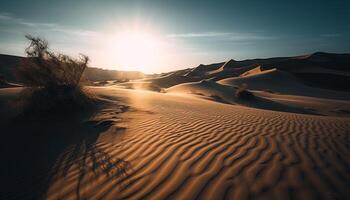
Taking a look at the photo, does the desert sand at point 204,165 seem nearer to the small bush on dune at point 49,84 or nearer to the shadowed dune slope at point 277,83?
the small bush on dune at point 49,84

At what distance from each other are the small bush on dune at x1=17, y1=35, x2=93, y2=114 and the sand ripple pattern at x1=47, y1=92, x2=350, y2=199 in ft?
9.61

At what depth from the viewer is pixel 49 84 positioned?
660 centimetres

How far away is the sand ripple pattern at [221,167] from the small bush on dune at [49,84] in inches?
115

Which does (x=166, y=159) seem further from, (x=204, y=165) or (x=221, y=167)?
(x=221, y=167)

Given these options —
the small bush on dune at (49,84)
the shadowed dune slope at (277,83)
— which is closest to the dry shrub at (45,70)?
the small bush on dune at (49,84)

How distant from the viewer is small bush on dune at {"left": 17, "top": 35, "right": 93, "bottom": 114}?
6246mm

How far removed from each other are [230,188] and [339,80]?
37154mm

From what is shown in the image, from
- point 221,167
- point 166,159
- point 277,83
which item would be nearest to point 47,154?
→ point 166,159

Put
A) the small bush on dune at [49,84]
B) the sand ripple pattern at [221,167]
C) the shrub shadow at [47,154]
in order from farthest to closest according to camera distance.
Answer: the small bush on dune at [49,84] < the shrub shadow at [47,154] < the sand ripple pattern at [221,167]

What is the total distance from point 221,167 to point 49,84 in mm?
6350

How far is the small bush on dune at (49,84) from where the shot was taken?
20.5 ft

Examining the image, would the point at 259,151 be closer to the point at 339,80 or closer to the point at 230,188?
the point at 230,188

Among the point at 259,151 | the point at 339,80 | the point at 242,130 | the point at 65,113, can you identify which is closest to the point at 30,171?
the point at 65,113

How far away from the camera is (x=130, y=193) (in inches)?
101
